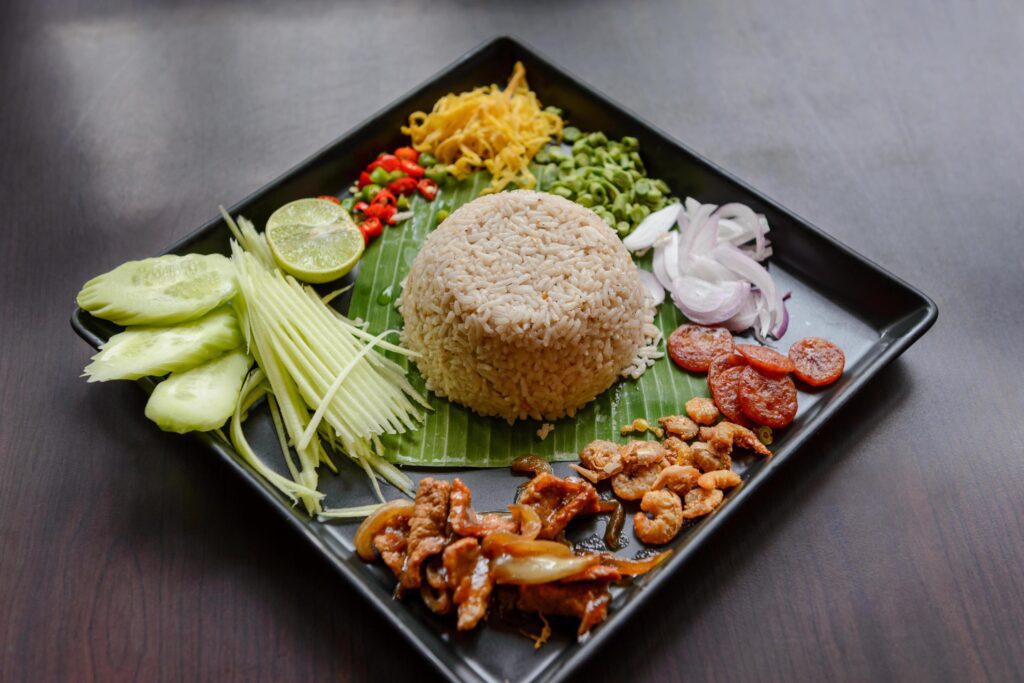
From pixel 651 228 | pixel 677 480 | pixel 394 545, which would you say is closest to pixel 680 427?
pixel 677 480

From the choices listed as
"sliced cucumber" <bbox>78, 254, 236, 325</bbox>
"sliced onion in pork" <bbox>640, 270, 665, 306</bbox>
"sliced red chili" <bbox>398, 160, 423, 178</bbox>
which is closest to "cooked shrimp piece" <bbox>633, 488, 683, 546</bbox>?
"sliced onion in pork" <bbox>640, 270, 665, 306</bbox>

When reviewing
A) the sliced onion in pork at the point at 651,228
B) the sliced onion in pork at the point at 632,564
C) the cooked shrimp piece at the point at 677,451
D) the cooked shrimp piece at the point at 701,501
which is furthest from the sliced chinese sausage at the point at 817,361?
the sliced onion in pork at the point at 632,564

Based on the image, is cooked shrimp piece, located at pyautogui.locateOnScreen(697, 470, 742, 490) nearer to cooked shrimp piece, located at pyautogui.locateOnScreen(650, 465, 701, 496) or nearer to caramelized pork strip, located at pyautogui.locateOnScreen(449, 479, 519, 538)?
cooked shrimp piece, located at pyautogui.locateOnScreen(650, 465, 701, 496)

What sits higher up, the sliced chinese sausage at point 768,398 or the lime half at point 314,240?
the sliced chinese sausage at point 768,398

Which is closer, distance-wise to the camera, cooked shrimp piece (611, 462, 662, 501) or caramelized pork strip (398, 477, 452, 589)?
caramelized pork strip (398, 477, 452, 589)

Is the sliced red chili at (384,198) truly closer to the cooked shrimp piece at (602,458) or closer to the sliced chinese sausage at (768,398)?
the cooked shrimp piece at (602,458)
